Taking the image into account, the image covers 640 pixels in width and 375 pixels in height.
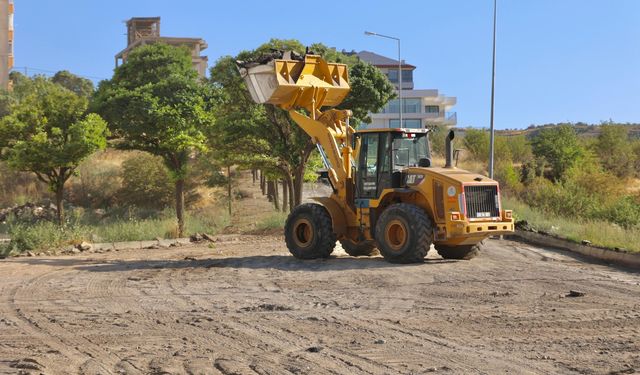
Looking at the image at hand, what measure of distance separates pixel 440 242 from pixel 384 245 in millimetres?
1415

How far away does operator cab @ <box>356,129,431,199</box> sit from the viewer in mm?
16688

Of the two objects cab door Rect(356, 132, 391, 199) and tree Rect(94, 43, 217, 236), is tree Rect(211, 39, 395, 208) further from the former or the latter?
cab door Rect(356, 132, 391, 199)

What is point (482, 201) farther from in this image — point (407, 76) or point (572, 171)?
point (407, 76)

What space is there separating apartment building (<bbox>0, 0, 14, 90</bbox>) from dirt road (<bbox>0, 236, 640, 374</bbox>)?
2465 inches

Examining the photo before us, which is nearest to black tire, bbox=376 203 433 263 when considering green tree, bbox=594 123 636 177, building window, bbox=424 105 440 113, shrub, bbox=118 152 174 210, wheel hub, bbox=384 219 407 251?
wheel hub, bbox=384 219 407 251

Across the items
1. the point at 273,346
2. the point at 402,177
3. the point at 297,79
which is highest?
the point at 297,79

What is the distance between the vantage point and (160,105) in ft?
86.3

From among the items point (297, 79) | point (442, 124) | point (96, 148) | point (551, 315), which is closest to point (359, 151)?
point (297, 79)

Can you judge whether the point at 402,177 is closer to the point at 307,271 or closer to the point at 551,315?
the point at 307,271

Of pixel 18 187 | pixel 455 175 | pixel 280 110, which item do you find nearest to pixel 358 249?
pixel 455 175

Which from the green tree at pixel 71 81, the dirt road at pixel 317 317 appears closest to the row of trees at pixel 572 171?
the dirt road at pixel 317 317

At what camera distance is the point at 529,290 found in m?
12.9

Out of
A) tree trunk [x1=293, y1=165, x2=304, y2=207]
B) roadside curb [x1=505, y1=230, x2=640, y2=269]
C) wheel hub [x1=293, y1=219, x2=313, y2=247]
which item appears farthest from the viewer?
tree trunk [x1=293, y1=165, x2=304, y2=207]

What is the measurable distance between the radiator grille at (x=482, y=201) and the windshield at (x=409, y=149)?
5.54 ft
